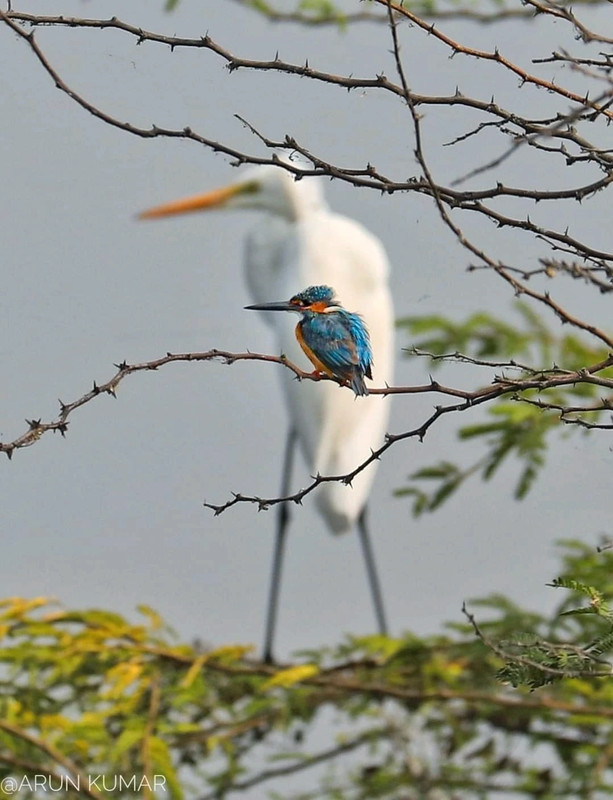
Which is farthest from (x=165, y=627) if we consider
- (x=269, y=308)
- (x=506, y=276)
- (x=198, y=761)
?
(x=506, y=276)

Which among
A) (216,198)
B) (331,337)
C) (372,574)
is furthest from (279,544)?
(331,337)

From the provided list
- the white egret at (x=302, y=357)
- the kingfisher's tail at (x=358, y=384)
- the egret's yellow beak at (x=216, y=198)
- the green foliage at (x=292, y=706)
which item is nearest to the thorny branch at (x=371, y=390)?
the kingfisher's tail at (x=358, y=384)

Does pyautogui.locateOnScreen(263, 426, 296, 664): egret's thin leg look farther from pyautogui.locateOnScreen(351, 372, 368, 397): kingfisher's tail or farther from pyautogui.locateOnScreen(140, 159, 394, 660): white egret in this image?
pyautogui.locateOnScreen(351, 372, 368, 397): kingfisher's tail

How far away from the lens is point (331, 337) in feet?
3.95

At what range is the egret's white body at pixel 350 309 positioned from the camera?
13.8 feet

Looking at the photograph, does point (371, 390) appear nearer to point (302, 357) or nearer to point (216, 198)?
point (302, 357)

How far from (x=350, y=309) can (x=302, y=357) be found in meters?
0.37

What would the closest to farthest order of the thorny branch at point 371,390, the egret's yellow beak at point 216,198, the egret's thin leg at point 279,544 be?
the thorny branch at point 371,390, the egret's thin leg at point 279,544, the egret's yellow beak at point 216,198

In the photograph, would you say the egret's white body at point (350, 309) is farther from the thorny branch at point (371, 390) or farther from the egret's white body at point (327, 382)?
the thorny branch at point (371, 390)

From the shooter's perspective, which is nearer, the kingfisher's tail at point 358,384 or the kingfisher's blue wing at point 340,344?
the kingfisher's tail at point 358,384

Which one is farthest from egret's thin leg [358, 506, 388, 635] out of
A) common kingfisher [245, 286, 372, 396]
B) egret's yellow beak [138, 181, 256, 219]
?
common kingfisher [245, 286, 372, 396]

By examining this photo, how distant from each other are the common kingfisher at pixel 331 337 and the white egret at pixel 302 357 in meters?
2.63

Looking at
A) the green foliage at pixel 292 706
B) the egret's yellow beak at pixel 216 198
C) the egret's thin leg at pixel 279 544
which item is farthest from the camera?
the egret's yellow beak at pixel 216 198

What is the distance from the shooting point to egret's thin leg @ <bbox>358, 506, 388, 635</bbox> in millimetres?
4484
